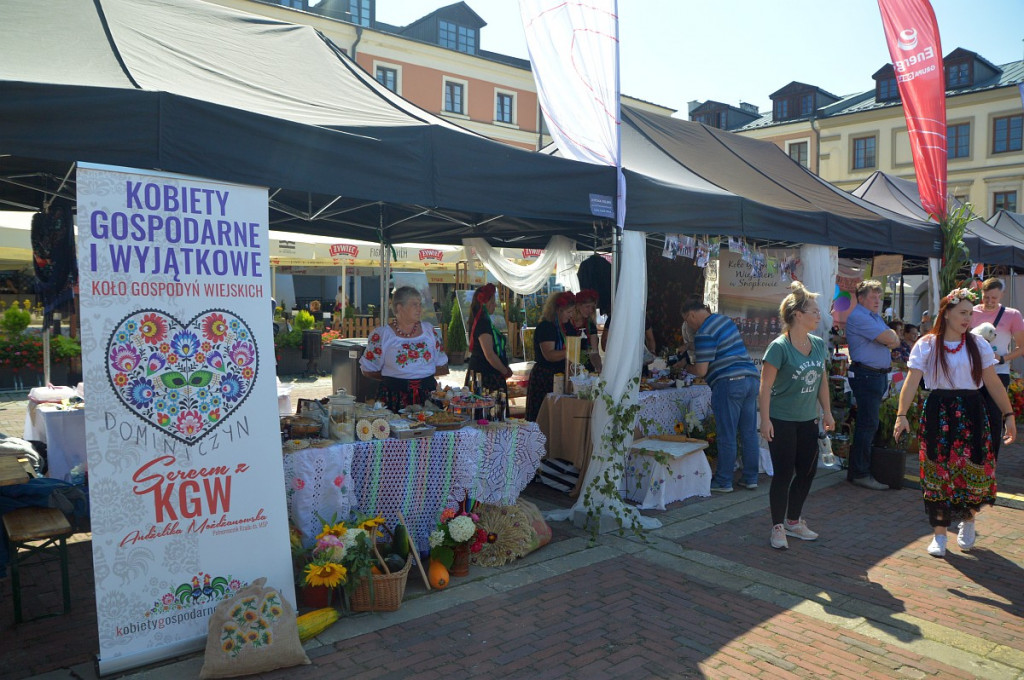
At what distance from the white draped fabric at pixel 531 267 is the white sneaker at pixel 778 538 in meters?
3.98

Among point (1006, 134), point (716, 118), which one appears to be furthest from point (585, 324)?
point (716, 118)

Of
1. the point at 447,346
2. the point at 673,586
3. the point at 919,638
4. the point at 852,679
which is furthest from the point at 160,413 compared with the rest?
the point at 447,346

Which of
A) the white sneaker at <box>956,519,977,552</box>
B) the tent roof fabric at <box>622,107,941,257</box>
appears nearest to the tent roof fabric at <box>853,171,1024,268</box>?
the tent roof fabric at <box>622,107,941,257</box>

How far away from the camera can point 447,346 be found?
16422mm

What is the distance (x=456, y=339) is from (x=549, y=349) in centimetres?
972

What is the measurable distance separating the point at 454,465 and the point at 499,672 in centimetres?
156

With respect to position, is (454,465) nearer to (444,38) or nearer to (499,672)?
(499,672)

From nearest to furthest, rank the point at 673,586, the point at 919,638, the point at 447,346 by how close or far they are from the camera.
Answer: the point at 919,638 → the point at 673,586 → the point at 447,346

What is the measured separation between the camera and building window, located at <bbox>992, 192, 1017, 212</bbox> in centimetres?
3219

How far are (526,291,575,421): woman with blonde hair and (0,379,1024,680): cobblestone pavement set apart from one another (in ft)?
5.57

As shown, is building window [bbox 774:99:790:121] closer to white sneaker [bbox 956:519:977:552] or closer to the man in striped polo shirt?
the man in striped polo shirt

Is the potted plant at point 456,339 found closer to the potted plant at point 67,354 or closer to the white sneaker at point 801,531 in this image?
the potted plant at point 67,354

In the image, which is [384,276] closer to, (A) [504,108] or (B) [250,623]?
(B) [250,623]

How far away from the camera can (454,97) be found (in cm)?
3250
